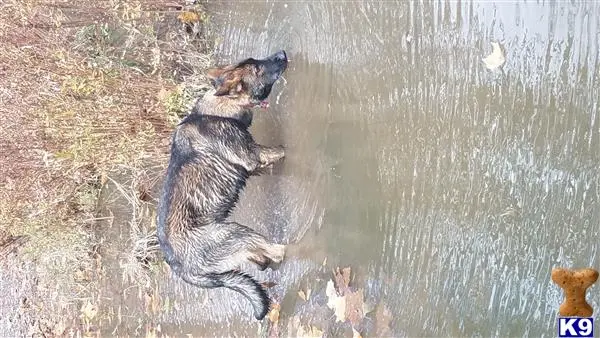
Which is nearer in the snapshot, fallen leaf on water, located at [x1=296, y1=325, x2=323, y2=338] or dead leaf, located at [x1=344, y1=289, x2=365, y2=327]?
dead leaf, located at [x1=344, y1=289, x2=365, y2=327]

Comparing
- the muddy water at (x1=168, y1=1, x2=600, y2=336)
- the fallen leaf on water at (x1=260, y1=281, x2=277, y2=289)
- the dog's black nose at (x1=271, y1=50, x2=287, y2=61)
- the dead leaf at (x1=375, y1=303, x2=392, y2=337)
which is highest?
the dog's black nose at (x1=271, y1=50, x2=287, y2=61)

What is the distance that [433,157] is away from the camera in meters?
2.58

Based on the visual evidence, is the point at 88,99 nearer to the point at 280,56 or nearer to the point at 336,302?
the point at 280,56

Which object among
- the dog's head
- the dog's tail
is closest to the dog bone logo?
the dog's tail

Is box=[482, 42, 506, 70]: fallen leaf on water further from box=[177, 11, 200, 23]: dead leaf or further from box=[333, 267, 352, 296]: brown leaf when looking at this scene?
box=[177, 11, 200, 23]: dead leaf

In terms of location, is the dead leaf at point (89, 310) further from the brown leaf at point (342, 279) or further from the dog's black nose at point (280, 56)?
the dog's black nose at point (280, 56)

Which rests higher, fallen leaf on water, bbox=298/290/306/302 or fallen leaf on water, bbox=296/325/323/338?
fallen leaf on water, bbox=298/290/306/302

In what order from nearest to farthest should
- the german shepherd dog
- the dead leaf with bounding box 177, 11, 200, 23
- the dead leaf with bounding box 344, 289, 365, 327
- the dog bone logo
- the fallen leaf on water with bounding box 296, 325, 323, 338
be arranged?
the dog bone logo < the german shepherd dog < the dead leaf with bounding box 344, 289, 365, 327 < the fallen leaf on water with bounding box 296, 325, 323, 338 < the dead leaf with bounding box 177, 11, 200, 23

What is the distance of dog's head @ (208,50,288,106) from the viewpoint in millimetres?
2713

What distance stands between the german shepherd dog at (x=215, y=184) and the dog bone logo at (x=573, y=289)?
1.30 m

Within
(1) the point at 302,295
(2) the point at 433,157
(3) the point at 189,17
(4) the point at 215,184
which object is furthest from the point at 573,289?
(3) the point at 189,17

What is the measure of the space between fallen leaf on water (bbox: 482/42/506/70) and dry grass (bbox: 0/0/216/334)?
150cm

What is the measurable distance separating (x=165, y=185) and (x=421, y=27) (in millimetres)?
1346

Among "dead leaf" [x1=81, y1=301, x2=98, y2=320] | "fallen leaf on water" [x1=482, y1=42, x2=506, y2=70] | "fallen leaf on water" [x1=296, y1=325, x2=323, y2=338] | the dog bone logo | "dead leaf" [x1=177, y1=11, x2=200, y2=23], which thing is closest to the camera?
the dog bone logo
